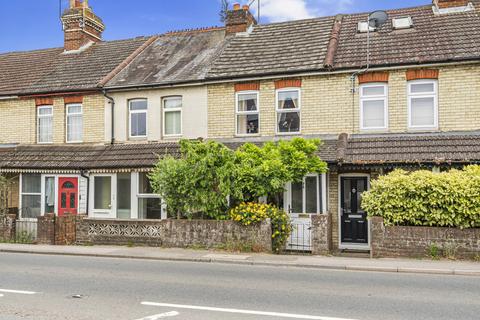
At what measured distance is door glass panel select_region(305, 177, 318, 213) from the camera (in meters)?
15.7

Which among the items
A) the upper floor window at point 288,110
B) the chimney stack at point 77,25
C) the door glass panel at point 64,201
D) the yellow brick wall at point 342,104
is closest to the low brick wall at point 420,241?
the yellow brick wall at point 342,104

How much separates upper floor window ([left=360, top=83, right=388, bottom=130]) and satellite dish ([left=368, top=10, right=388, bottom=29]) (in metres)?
3.27

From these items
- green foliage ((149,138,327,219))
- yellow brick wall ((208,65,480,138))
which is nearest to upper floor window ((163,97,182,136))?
yellow brick wall ((208,65,480,138))

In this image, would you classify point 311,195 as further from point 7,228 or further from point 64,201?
point 7,228

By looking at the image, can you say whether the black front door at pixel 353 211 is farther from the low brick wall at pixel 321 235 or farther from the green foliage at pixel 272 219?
the green foliage at pixel 272 219

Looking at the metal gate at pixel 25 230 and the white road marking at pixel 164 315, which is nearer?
the white road marking at pixel 164 315

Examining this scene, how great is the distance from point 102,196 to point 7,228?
3684 millimetres

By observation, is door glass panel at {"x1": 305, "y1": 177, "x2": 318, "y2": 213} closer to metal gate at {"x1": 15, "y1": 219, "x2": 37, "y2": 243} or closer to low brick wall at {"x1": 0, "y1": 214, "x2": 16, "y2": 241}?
metal gate at {"x1": 15, "y1": 219, "x2": 37, "y2": 243}

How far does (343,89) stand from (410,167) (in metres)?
3.72

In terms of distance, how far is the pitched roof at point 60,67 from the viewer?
20094 mm

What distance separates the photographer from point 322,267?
1153cm

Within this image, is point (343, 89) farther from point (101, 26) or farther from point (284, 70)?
point (101, 26)

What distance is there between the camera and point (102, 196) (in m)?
18.7

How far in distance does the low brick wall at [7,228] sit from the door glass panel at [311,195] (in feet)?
34.9
